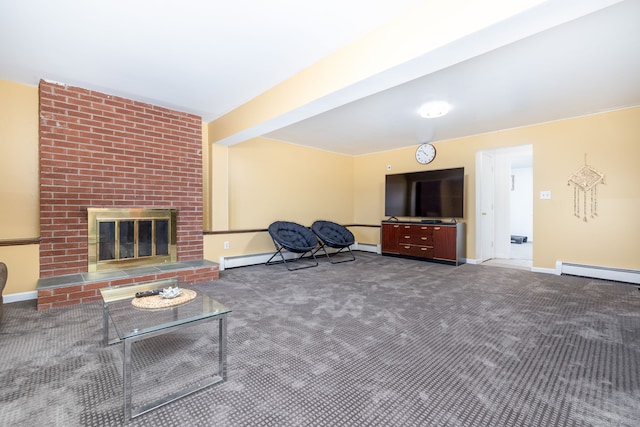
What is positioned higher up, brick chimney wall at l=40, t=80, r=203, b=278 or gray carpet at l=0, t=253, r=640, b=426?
brick chimney wall at l=40, t=80, r=203, b=278

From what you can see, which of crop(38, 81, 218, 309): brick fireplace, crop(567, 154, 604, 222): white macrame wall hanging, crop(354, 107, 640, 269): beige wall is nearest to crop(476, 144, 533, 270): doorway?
crop(354, 107, 640, 269): beige wall

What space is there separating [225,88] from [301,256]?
133 inches

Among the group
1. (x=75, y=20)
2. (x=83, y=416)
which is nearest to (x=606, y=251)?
(x=83, y=416)

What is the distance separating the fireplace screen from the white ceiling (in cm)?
144

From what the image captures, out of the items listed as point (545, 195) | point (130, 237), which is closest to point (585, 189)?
point (545, 195)

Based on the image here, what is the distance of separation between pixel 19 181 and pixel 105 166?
0.78 meters

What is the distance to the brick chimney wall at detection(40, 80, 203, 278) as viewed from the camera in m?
3.11

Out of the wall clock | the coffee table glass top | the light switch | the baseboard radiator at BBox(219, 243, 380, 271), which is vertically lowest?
the baseboard radiator at BBox(219, 243, 380, 271)

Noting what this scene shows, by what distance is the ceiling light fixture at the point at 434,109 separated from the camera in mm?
3549

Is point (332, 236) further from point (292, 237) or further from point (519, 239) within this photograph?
point (519, 239)

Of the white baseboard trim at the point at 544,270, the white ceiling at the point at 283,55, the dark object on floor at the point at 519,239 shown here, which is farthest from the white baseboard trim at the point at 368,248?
the dark object on floor at the point at 519,239

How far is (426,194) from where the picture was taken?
18.2ft

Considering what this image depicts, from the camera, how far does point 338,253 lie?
6.27 metres

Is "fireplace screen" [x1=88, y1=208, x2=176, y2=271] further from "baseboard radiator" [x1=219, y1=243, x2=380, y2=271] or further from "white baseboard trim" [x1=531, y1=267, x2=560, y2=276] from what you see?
"white baseboard trim" [x1=531, y1=267, x2=560, y2=276]
